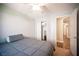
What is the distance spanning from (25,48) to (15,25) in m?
0.46

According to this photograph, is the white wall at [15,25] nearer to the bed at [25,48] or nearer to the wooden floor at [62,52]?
the bed at [25,48]

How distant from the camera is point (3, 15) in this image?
4.88 ft

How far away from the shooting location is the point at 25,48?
4.86ft

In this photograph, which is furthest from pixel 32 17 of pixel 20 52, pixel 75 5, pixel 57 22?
pixel 75 5

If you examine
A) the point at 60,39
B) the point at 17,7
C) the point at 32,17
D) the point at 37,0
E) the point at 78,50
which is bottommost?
the point at 78,50

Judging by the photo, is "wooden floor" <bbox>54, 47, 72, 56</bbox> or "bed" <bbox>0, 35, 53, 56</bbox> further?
"wooden floor" <bbox>54, 47, 72, 56</bbox>

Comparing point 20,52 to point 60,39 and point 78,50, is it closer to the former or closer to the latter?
point 60,39

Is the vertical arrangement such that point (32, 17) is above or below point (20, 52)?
above

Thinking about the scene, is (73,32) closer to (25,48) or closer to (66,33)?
(66,33)

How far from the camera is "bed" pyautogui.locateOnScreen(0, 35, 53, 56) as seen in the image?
1423 millimetres

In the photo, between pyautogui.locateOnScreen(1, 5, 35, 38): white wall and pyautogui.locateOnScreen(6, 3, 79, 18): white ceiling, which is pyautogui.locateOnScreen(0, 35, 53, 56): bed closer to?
pyautogui.locateOnScreen(1, 5, 35, 38): white wall

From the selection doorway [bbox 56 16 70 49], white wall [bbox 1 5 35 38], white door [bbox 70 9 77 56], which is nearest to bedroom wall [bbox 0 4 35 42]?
white wall [bbox 1 5 35 38]

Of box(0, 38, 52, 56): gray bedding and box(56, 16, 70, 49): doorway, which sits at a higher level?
box(56, 16, 70, 49): doorway

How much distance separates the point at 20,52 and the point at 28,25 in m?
0.52
